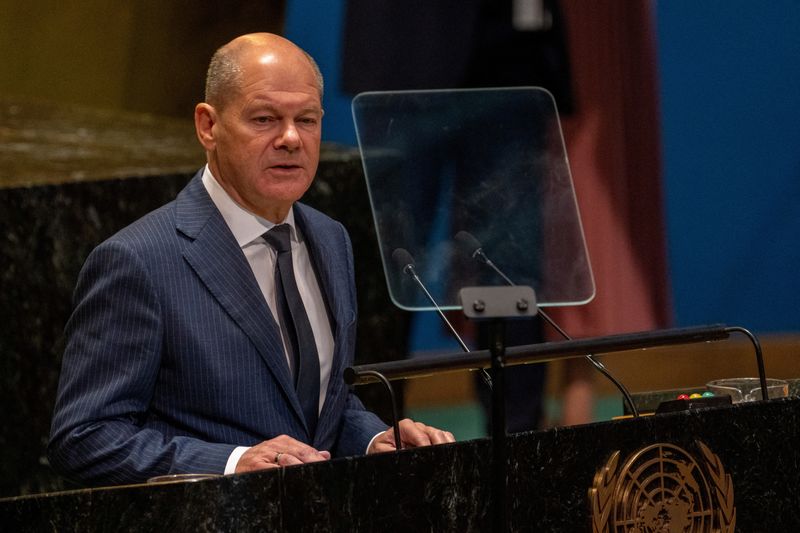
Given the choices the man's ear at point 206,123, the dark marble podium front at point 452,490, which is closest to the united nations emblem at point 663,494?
the dark marble podium front at point 452,490

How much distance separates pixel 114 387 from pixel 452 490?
0.64 meters

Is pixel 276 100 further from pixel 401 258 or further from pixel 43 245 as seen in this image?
pixel 43 245

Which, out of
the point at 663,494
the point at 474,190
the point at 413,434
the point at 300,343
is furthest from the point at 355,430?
the point at 474,190

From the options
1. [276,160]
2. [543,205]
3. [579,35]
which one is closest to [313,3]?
[579,35]

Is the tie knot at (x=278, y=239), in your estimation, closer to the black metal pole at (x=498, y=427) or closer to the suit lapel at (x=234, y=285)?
the suit lapel at (x=234, y=285)

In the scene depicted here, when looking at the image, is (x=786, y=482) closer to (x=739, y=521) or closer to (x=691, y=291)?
(x=739, y=521)

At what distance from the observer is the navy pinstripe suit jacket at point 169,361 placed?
2141mm

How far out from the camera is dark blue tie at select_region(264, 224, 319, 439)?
242cm

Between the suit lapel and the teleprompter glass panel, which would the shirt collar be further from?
the teleprompter glass panel

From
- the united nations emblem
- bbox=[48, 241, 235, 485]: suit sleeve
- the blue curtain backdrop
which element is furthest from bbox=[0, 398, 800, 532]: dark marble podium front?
the blue curtain backdrop

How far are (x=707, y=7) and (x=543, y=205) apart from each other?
2.06 m

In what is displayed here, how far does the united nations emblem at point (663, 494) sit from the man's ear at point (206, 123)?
1019mm

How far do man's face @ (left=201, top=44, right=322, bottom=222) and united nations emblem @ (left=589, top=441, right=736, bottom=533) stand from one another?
840 mm

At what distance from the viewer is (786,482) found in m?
2.17
